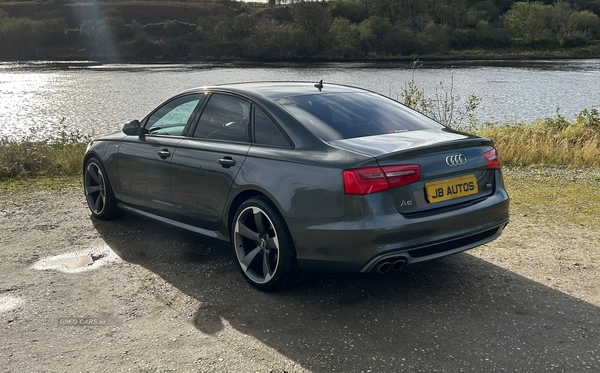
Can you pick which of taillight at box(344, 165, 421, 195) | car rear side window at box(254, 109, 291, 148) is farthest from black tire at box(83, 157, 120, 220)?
taillight at box(344, 165, 421, 195)

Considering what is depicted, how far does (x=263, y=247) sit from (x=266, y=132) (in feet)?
2.80

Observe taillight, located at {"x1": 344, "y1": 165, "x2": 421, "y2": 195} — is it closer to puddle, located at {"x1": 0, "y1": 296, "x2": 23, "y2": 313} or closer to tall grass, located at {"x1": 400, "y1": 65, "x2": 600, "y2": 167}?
puddle, located at {"x1": 0, "y1": 296, "x2": 23, "y2": 313}

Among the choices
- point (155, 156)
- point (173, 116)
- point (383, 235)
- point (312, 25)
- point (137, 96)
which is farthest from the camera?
point (312, 25)

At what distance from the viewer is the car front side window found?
5078 mm

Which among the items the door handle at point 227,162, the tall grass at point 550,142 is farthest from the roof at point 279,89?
the tall grass at point 550,142

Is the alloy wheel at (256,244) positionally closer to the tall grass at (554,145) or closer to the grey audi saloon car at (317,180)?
the grey audi saloon car at (317,180)

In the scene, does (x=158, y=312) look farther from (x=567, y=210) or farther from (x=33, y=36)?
(x=33, y=36)

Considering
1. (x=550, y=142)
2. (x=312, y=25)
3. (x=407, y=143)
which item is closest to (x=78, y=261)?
(x=407, y=143)

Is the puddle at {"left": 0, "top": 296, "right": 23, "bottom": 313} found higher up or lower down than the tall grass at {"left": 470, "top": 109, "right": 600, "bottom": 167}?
higher up

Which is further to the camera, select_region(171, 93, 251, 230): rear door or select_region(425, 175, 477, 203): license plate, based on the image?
select_region(171, 93, 251, 230): rear door

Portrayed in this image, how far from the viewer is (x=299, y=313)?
12.8ft

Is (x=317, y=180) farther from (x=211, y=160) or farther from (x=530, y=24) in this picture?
(x=530, y=24)

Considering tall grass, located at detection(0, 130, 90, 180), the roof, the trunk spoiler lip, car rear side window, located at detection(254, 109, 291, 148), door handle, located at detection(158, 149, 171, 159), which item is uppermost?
the roof

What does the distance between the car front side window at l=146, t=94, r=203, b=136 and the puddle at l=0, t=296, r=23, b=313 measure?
6.09ft
